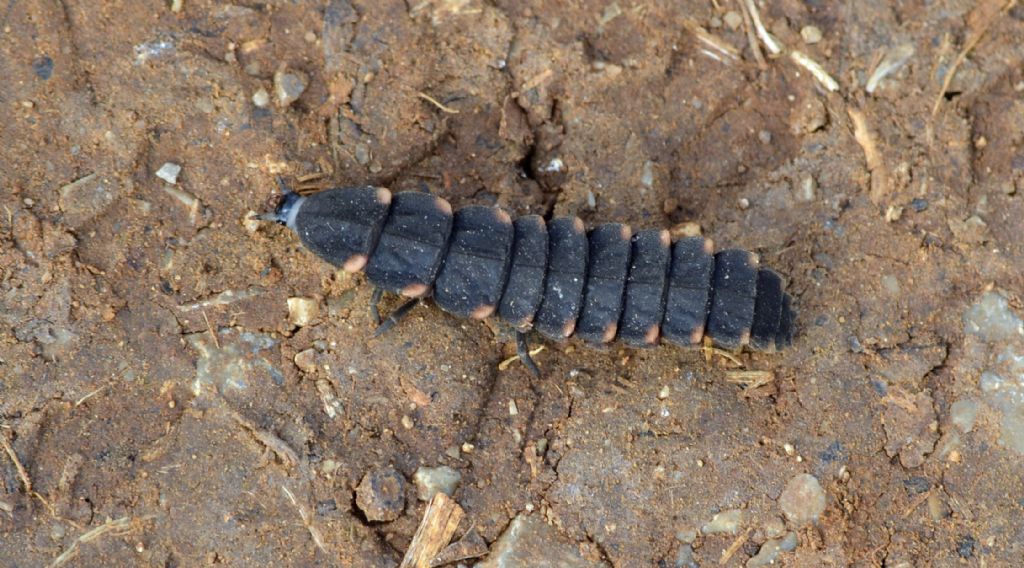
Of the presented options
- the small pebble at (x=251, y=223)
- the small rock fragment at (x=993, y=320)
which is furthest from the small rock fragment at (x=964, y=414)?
the small pebble at (x=251, y=223)

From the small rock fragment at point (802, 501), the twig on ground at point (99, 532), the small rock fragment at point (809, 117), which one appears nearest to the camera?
the twig on ground at point (99, 532)

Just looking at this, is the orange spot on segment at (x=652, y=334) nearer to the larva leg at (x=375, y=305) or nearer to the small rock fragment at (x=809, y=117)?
the larva leg at (x=375, y=305)

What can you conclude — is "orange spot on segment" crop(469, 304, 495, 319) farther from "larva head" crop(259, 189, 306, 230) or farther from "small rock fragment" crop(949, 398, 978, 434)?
"small rock fragment" crop(949, 398, 978, 434)

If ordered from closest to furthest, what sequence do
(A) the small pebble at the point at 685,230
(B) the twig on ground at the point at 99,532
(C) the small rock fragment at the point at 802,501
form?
1. (B) the twig on ground at the point at 99,532
2. (C) the small rock fragment at the point at 802,501
3. (A) the small pebble at the point at 685,230

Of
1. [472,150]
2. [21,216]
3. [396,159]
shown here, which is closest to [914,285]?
[472,150]

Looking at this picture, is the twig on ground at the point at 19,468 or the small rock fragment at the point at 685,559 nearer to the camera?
the twig on ground at the point at 19,468

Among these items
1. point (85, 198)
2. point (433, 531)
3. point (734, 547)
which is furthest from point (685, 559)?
point (85, 198)
